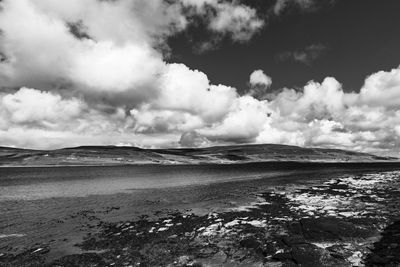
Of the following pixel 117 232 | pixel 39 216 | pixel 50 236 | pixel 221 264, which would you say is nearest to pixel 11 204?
pixel 39 216

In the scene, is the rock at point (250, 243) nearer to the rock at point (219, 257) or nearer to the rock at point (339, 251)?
the rock at point (219, 257)

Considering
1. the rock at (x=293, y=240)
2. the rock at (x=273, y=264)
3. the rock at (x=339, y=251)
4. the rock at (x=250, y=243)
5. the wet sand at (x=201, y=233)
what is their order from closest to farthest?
the rock at (x=273, y=264)
the rock at (x=339, y=251)
the wet sand at (x=201, y=233)
the rock at (x=250, y=243)
the rock at (x=293, y=240)

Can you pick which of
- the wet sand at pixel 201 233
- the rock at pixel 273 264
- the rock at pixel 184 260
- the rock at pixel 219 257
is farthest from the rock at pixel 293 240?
the rock at pixel 184 260

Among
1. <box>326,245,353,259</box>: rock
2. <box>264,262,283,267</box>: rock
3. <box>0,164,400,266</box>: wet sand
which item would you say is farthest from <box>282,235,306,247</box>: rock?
<box>264,262,283,267</box>: rock

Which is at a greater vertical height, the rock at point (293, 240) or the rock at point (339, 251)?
the rock at point (339, 251)

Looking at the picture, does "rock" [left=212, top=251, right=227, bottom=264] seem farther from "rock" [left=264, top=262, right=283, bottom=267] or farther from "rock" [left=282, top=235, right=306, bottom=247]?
"rock" [left=282, top=235, right=306, bottom=247]

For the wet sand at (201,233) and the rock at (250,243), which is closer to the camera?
the wet sand at (201,233)

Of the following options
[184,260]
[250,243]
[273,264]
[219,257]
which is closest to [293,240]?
[250,243]

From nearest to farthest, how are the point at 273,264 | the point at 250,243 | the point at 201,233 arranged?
the point at 273,264
the point at 250,243
the point at 201,233

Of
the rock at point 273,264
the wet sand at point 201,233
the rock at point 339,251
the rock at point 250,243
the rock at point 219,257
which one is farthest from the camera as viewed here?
the rock at point 250,243

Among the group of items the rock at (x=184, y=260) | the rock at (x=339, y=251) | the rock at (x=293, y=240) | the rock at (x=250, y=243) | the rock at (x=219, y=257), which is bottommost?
the rock at (x=184, y=260)

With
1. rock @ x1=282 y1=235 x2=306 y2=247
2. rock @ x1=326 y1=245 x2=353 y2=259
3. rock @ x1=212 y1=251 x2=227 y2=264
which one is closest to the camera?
rock @ x1=326 y1=245 x2=353 y2=259

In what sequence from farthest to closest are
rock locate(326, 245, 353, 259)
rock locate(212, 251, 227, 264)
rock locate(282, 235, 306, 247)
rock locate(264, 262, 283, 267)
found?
rock locate(282, 235, 306, 247) < rock locate(212, 251, 227, 264) < rock locate(326, 245, 353, 259) < rock locate(264, 262, 283, 267)

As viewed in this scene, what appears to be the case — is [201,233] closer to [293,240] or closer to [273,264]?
[293,240]
